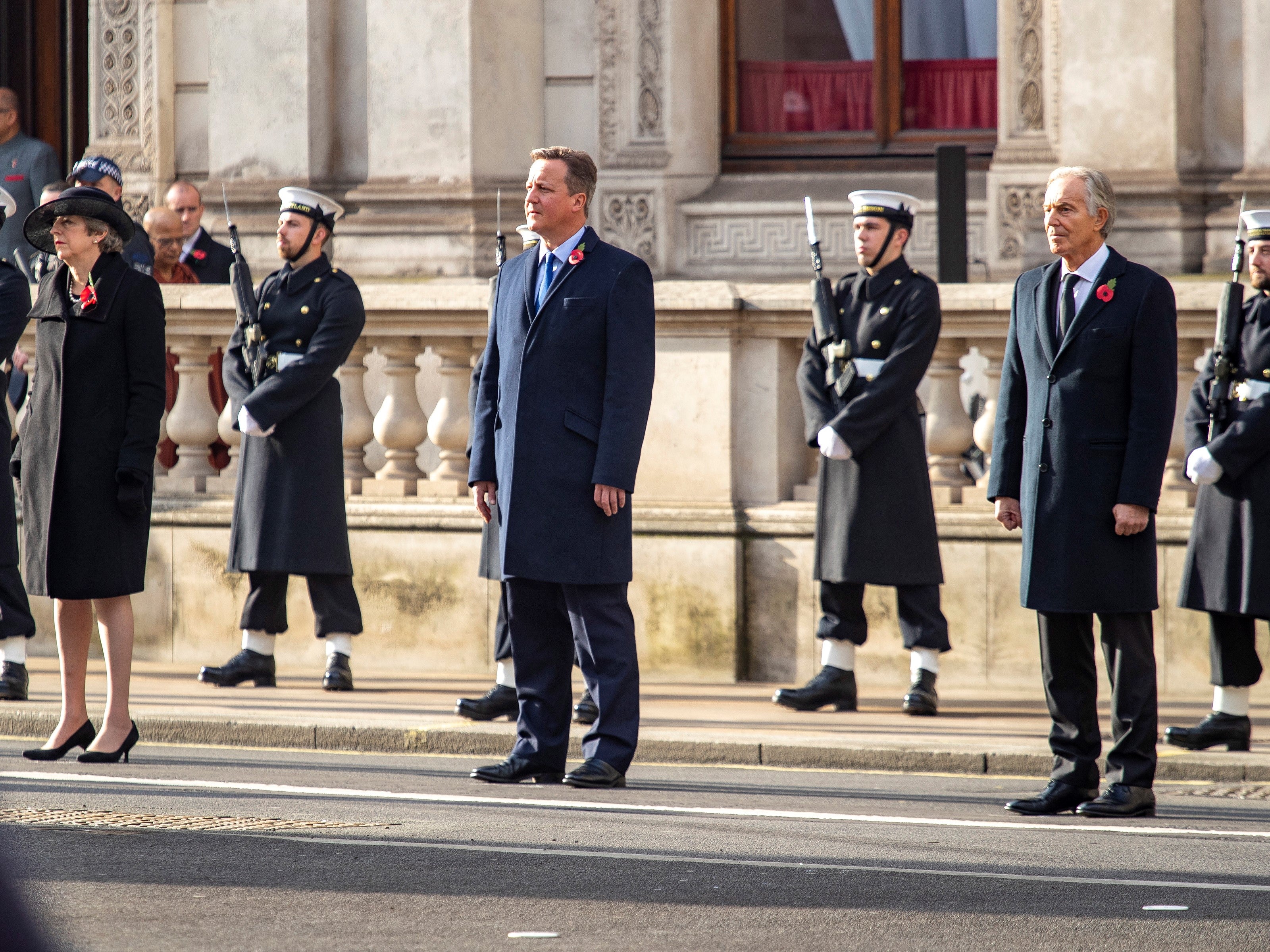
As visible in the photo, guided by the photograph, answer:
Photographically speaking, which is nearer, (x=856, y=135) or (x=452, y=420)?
(x=452, y=420)

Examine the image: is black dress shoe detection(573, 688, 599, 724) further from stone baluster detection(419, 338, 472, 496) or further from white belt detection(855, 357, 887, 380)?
stone baluster detection(419, 338, 472, 496)

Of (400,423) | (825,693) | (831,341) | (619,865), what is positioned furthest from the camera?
(400,423)

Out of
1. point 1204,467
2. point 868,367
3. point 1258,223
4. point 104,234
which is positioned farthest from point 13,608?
point 1258,223

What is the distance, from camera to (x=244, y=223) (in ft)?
44.0

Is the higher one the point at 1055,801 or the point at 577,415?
the point at 577,415

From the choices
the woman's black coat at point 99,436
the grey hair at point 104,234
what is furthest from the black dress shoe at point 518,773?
the grey hair at point 104,234

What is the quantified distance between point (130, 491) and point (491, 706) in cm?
197

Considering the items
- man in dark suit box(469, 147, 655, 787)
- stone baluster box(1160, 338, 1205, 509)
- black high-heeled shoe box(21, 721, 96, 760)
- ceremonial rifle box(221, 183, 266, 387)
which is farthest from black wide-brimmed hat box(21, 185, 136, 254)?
stone baluster box(1160, 338, 1205, 509)

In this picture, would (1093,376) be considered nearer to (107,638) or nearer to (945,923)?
(945,923)

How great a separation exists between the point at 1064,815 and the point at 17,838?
317 cm

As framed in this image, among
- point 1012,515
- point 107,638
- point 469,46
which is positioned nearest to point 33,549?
point 107,638

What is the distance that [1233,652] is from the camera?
27.3 feet

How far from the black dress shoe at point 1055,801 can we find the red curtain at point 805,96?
7.88m

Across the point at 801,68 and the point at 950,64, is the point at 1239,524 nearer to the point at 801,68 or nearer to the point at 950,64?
the point at 950,64
